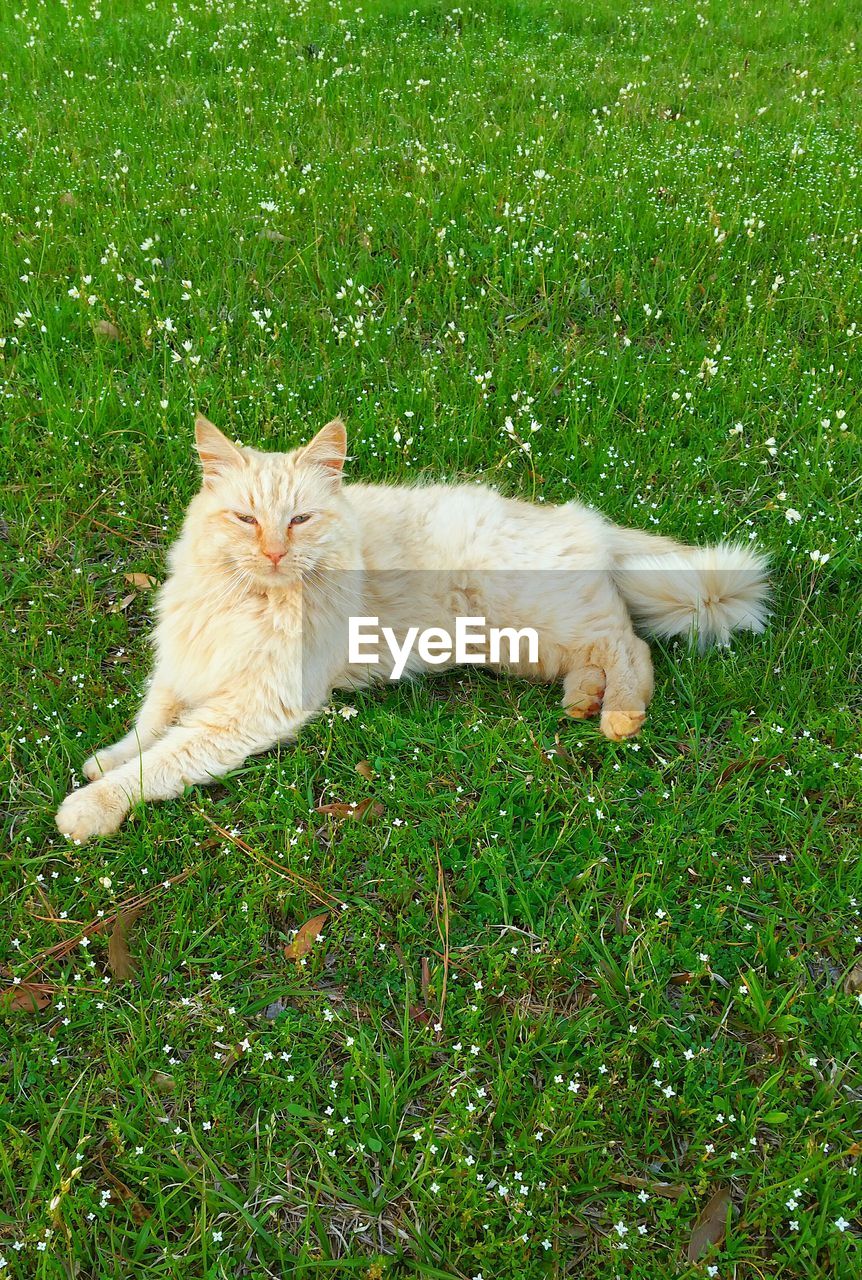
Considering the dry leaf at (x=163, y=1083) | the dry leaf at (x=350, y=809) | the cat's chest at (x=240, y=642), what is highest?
the cat's chest at (x=240, y=642)

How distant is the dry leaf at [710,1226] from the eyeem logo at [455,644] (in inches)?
87.1

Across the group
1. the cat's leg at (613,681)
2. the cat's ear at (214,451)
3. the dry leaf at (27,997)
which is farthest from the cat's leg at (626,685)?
the dry leaf at (27,997)

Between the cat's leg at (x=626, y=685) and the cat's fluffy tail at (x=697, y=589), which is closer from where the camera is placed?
the cat's leg at (x=626, y=685)

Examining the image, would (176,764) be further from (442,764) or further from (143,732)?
(442,764)

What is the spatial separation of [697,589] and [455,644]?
43.1 inches

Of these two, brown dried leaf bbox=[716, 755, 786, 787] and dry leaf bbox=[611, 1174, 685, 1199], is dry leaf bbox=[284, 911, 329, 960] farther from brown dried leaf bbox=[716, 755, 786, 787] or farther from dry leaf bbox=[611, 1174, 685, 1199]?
brown dried leaf bbox=[716, 755, 786, 787]

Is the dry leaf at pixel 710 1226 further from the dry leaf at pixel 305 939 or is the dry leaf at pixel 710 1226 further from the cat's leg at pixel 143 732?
the cat's leg at pixel 143 732

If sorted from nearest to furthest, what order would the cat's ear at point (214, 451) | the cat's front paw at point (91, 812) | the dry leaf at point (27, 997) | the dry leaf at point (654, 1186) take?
1. the dry leaf at point (654, 1186)
2. the dry leaf at point (27, 997)
3. the cat's front paw at point (91, 812)
4. the cat's ear at point (214, 451)

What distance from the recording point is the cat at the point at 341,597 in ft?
11.8

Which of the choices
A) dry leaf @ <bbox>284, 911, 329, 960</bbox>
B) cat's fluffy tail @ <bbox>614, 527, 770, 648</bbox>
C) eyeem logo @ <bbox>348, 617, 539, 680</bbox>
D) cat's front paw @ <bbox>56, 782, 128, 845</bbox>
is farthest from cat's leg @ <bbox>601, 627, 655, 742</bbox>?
cat's front paw @ <bbox>56, 782, 128, 845</bbox>

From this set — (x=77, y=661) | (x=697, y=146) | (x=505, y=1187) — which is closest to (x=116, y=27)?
(x=697, y=146)

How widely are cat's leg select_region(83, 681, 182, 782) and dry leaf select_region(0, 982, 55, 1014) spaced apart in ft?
2.90

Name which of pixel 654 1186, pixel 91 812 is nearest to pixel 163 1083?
pixel 91 812

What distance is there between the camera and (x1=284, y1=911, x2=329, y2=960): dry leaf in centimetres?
298
